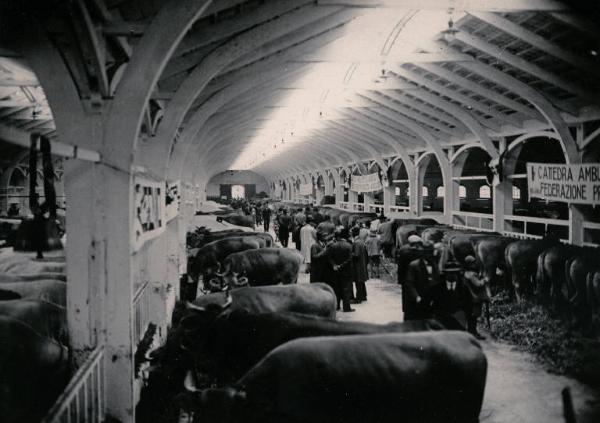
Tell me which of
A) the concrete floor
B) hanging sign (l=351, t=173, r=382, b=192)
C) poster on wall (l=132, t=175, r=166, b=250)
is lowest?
the concrete floor

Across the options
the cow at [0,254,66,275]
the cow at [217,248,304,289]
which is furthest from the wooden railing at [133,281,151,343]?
the cow at [217,248,304,289]

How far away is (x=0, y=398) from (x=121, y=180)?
2.04 metres

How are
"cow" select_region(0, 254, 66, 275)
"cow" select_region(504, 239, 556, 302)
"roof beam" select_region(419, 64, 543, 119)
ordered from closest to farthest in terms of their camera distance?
"cow" select_region(0, 254, 66, 275), "cow" select_region(504, 239, 556, 302), "roof beam" select_region(419, 64, 543, 119)

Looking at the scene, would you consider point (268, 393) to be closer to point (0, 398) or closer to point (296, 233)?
point (0, 398)

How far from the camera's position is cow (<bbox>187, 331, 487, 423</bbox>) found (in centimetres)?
382

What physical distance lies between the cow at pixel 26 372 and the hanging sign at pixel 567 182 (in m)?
9.67

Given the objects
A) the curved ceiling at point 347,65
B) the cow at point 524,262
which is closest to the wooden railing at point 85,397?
the curved ceiling at point 347,65

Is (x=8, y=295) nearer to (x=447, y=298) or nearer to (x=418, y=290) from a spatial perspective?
(x=418, y=290)

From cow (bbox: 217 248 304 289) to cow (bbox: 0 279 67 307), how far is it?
3.35 meters

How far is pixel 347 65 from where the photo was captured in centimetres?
1206

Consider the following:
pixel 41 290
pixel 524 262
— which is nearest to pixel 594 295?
pixel 524 262

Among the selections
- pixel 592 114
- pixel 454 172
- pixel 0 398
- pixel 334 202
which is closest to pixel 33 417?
pixel 0 398

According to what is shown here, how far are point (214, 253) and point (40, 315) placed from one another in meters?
5.74

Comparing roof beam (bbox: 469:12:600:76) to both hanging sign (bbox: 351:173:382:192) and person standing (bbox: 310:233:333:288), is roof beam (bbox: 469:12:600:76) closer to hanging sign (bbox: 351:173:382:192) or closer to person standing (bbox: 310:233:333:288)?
person standing (bbox: 310:233:333:288)
